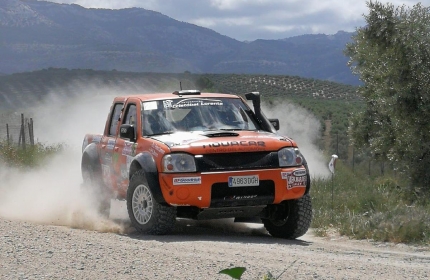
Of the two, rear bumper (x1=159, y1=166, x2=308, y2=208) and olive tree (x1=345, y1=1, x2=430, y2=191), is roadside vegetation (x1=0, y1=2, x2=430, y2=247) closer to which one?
olive tree (x1=345, y1=1, x2=430, y2=191)

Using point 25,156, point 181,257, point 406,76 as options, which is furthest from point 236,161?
point 25,156

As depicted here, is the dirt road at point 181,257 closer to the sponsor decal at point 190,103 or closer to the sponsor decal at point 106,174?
the sponsor decal at point 106,174

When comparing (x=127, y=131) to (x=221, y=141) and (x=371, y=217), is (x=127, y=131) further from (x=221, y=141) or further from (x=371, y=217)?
(x=371, y=217)

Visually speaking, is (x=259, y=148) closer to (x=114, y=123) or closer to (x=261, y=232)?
(x=261, y=232)

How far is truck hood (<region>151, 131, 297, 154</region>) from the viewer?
31.0ft

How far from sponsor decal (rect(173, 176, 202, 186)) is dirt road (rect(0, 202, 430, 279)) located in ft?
2.10

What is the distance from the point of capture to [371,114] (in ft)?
98.7

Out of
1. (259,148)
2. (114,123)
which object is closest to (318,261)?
(259,148)

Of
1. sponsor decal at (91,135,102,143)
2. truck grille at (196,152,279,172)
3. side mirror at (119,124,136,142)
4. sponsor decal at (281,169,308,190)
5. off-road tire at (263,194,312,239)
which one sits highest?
side mirror at (119,124,136,142)

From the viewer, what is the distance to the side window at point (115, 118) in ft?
38.1

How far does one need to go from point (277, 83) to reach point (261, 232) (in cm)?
8746

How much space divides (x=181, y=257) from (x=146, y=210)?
2453mm

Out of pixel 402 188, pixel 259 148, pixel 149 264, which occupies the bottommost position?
pixel 402 188

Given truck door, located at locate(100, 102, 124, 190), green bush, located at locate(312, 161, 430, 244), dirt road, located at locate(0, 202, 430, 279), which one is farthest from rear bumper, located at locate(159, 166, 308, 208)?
truck door, located at locate(100, 102, 124, 190)
